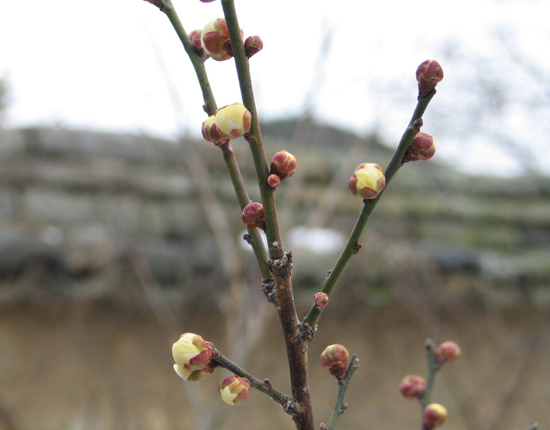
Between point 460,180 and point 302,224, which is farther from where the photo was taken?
point 460,180

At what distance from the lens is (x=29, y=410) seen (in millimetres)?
2645

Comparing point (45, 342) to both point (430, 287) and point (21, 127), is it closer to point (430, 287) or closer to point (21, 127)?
point (21, 127)

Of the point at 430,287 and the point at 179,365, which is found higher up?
the point at 430,287

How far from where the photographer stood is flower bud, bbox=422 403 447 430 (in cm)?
69

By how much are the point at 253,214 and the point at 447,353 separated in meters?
0.43

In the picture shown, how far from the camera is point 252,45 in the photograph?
499mm

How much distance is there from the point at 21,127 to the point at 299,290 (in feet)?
6.20

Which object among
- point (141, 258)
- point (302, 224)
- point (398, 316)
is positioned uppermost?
point (302, 224)

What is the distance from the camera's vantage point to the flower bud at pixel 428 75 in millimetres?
458

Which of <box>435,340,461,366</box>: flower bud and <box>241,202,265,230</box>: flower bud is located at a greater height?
<box>241,202,265,230</box>: flower bud

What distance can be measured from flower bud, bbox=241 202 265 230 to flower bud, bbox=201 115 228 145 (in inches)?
2.8

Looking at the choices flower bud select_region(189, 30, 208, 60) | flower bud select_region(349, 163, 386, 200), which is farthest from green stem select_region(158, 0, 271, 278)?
flower bud select_region(349, 163, 386, 200)

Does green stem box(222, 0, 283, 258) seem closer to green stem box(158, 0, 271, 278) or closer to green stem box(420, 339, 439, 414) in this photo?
green stem box(158, 0, 271, 278)

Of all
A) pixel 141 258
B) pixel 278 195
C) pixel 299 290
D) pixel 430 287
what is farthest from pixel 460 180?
pixel 141 258
